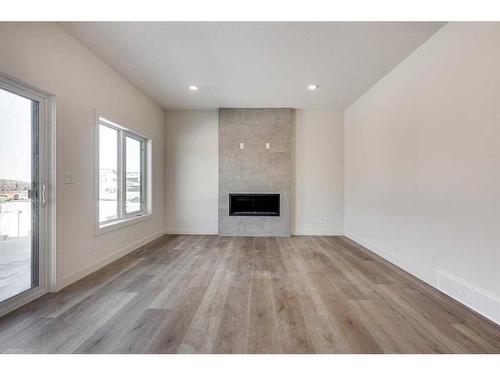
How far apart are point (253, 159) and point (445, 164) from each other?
353 centimetres

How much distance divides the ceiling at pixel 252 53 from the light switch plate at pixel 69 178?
1515mm

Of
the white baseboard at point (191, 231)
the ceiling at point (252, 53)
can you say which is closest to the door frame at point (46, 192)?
the ceiling at point (252, 53)

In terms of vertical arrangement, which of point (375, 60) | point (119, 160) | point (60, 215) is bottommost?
point (60, 215)

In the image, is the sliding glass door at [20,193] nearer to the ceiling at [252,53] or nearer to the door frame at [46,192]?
the door frame at [46,192]

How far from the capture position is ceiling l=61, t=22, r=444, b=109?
265 cm

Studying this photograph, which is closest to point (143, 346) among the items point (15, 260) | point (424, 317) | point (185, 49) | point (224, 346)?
point (224, 346)

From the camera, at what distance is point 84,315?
211 cm

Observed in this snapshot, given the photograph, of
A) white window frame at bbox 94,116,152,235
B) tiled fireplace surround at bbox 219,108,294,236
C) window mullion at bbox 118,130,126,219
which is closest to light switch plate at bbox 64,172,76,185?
white window frame at bbox 94,116,152,235

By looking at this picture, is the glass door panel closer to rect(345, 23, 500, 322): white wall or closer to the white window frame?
the white window frame

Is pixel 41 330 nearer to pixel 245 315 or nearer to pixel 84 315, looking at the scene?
pixel 84 315

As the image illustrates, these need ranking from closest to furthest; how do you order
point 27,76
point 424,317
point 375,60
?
point 424,317 → point 27,76 → point 375,60

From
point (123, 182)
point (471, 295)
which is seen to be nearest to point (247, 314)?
point (471, 295)

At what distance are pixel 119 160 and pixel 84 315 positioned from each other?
263 centimetres
